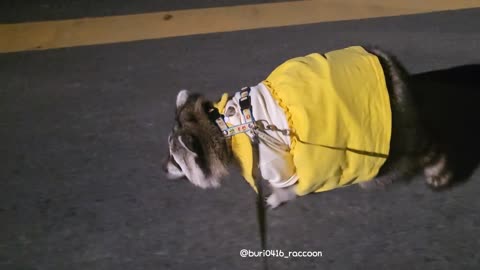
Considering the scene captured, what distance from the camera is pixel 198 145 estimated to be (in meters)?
1.62

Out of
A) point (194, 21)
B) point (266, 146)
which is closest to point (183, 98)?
point (266, 146)

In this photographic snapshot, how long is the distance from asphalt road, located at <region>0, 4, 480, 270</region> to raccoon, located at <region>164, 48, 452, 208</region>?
227 millimetres

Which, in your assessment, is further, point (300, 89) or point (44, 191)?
point (44, 191)

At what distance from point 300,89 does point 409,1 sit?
1.88 metres

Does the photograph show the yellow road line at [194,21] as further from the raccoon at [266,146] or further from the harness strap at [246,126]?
the harness strap at [246,126]

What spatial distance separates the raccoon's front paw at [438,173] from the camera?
1959 mm

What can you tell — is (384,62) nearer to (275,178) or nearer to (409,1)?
(275,178)

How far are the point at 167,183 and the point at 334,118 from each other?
973mm

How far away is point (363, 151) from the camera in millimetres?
1600

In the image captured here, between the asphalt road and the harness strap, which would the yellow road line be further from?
the harness strap

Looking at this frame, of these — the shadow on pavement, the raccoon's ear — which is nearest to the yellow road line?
the shadow on pavement

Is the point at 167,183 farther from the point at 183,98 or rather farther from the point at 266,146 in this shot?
the point at 266,146

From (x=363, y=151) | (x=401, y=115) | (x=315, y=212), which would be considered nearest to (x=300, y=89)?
(x=363, y=151)

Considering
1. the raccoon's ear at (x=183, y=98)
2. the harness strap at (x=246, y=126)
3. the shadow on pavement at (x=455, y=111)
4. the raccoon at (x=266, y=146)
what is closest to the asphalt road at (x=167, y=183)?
the shadow on pavement at (x=455, y=111)
